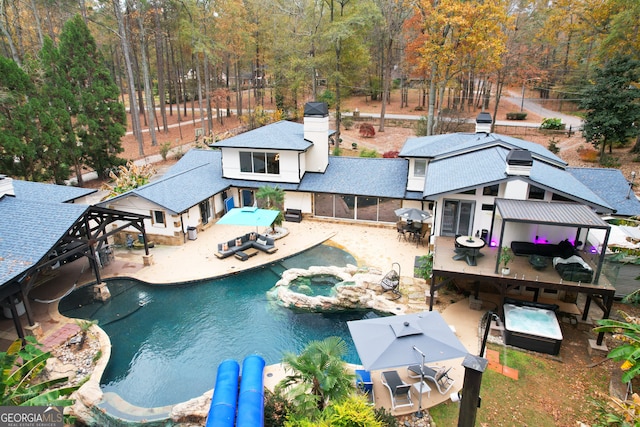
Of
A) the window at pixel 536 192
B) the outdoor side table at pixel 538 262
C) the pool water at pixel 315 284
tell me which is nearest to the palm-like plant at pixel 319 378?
the pool water at pixel 315 284

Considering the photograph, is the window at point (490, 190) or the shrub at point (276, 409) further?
the window at point (490, 190)

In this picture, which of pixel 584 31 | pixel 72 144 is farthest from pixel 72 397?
pixel 584 31

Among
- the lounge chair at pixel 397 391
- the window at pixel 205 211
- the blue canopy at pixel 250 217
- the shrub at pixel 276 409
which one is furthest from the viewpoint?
the window at pixel 205 211

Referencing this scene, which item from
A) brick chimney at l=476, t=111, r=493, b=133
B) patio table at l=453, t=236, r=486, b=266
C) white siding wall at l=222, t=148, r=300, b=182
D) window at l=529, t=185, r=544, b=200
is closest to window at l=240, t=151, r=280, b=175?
white siding wall at l=222, t=148, r=300, b=182

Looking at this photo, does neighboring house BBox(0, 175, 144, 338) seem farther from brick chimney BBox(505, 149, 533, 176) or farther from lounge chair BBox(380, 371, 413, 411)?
brick chimney BBox(505, 149, 533, 176)

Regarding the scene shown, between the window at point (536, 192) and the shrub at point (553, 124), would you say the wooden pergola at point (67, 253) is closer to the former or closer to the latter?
the window at point (536, 192)

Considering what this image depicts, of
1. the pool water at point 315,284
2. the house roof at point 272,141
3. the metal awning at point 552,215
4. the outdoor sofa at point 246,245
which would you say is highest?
the house roof at point 272,141

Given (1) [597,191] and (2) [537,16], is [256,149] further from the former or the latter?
(2) [537,16]
